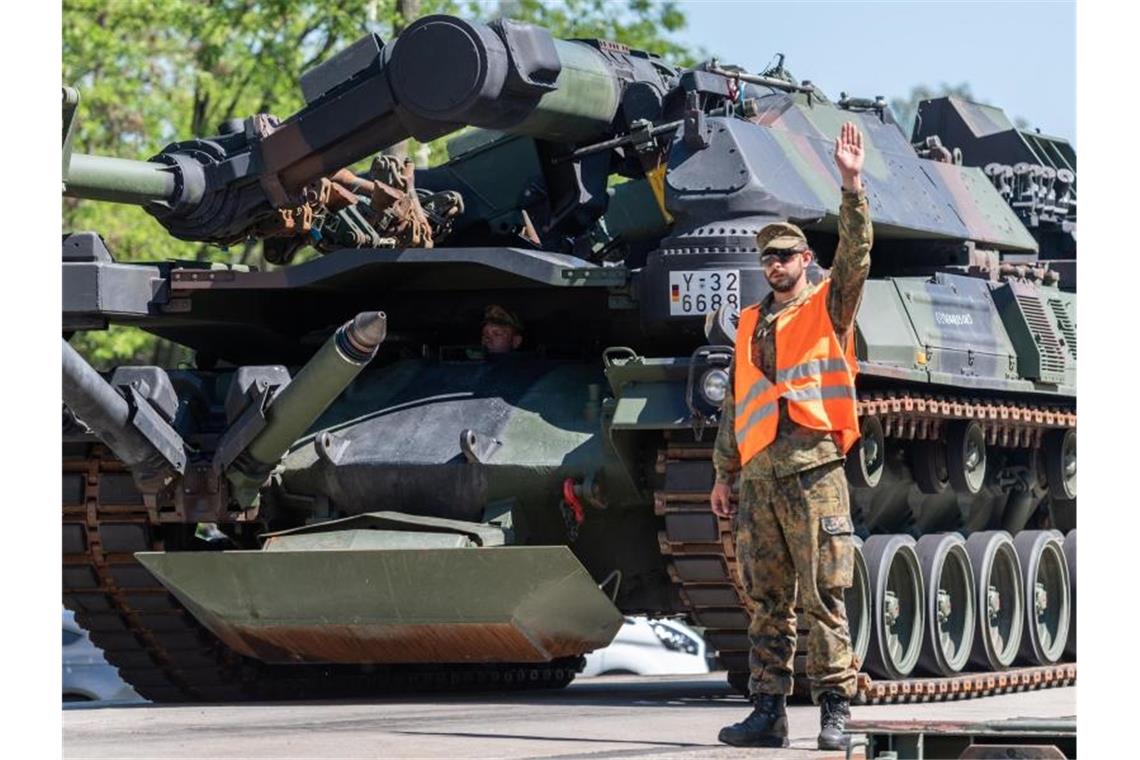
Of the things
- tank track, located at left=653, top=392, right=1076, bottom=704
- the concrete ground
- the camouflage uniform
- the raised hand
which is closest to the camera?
the raised hand

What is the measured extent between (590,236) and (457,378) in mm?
1648

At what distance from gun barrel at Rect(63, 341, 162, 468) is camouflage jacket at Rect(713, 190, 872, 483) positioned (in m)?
3.40

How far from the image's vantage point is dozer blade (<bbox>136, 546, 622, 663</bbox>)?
13312 mm

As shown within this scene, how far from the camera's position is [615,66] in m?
15.0

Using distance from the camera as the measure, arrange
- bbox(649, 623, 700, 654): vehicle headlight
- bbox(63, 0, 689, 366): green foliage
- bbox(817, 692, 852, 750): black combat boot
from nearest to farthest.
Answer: bbox(817, 692, 852, 750): black combat boot, bbox(649, 623, 700, 654): vehicle headlight, bbox(63, 0, 689, 366): green foliage

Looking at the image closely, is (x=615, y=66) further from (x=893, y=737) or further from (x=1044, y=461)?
(x=893, y=737)

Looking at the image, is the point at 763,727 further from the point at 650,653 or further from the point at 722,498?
the point at 650,653

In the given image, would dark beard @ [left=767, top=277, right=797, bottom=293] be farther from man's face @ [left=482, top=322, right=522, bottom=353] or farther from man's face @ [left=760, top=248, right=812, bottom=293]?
man's face @ [left=482, top=322, right=522, bottom=353]

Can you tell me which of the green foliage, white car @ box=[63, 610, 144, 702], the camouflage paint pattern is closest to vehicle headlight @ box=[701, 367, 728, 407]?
the camouflage paint pattern

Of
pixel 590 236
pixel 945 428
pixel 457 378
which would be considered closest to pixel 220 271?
pixel 457 378

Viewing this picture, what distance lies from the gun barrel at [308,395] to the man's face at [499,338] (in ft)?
5.74

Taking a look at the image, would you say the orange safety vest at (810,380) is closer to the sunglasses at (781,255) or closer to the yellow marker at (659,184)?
the sunglasses at (781,255)

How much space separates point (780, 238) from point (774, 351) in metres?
0.49

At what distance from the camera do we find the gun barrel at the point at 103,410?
40.4 feet
